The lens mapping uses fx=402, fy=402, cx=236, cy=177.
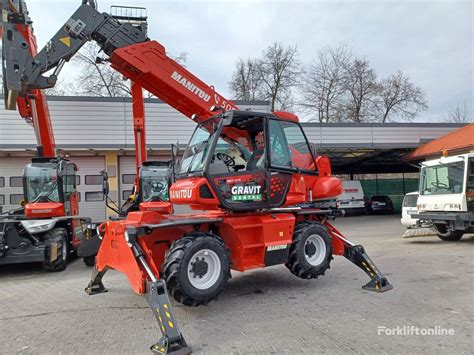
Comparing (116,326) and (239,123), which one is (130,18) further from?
(116,326)

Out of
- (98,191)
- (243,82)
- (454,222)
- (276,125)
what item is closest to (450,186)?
(454,222)

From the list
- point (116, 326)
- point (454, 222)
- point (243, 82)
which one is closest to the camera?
point (116, 326)

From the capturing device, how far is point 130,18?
9.94 meters

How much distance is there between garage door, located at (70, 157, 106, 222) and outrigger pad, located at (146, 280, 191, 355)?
1547 cm

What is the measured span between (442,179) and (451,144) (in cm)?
813

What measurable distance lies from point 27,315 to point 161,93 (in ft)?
18.3

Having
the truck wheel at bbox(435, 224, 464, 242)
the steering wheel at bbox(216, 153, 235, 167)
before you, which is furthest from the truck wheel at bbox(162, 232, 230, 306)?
the truck wheel at bbox(435, 224, 464, 242)

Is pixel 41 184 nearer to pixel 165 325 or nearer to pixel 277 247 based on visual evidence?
pixel 277 247

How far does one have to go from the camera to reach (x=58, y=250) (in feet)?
31.9

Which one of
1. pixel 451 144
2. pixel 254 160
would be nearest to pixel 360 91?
pixel 451 144

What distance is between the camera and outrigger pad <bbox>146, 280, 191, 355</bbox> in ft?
14.2

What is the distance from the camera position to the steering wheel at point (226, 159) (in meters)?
6.46

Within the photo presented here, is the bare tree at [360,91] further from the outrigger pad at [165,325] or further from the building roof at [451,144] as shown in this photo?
the outrigger pad at [165,325]

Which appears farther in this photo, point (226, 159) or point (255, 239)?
point (226, 159)
